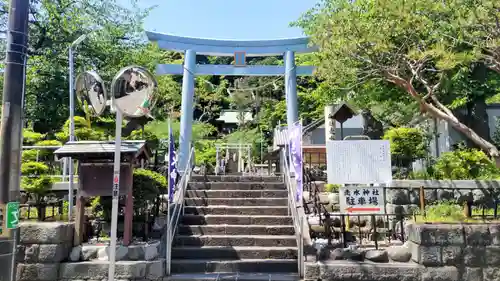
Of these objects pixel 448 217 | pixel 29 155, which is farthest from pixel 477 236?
pixel 29 155

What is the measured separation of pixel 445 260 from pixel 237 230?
4201 millimetres

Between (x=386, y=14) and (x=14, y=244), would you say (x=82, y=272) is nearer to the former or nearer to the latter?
(x=14, y=244)

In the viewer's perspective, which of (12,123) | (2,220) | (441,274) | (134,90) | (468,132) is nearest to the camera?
(2,220)

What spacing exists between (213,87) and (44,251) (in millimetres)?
24698

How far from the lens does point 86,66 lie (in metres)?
15.5

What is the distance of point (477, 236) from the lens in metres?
6.79

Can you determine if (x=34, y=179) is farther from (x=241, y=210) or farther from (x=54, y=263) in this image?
(x=241, y=210)

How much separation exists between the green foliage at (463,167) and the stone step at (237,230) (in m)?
4.06

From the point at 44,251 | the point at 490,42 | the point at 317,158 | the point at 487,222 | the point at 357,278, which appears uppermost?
the point at 490,42

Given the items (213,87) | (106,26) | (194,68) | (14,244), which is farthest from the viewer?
(213,87)

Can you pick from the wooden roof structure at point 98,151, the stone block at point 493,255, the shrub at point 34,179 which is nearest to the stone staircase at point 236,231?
the wooden roof structure at point 98,151

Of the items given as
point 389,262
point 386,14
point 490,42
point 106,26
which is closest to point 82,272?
point 389,262

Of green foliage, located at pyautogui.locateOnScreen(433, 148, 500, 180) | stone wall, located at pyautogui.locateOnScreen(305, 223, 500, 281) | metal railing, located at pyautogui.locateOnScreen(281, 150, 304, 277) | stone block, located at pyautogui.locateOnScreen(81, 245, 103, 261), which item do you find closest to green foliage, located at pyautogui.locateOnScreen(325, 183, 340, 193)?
metal railing, located at pyautogui.locateOnScreen(281, 150, 304, 277)

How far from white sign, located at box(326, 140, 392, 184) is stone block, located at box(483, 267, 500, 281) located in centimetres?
229
